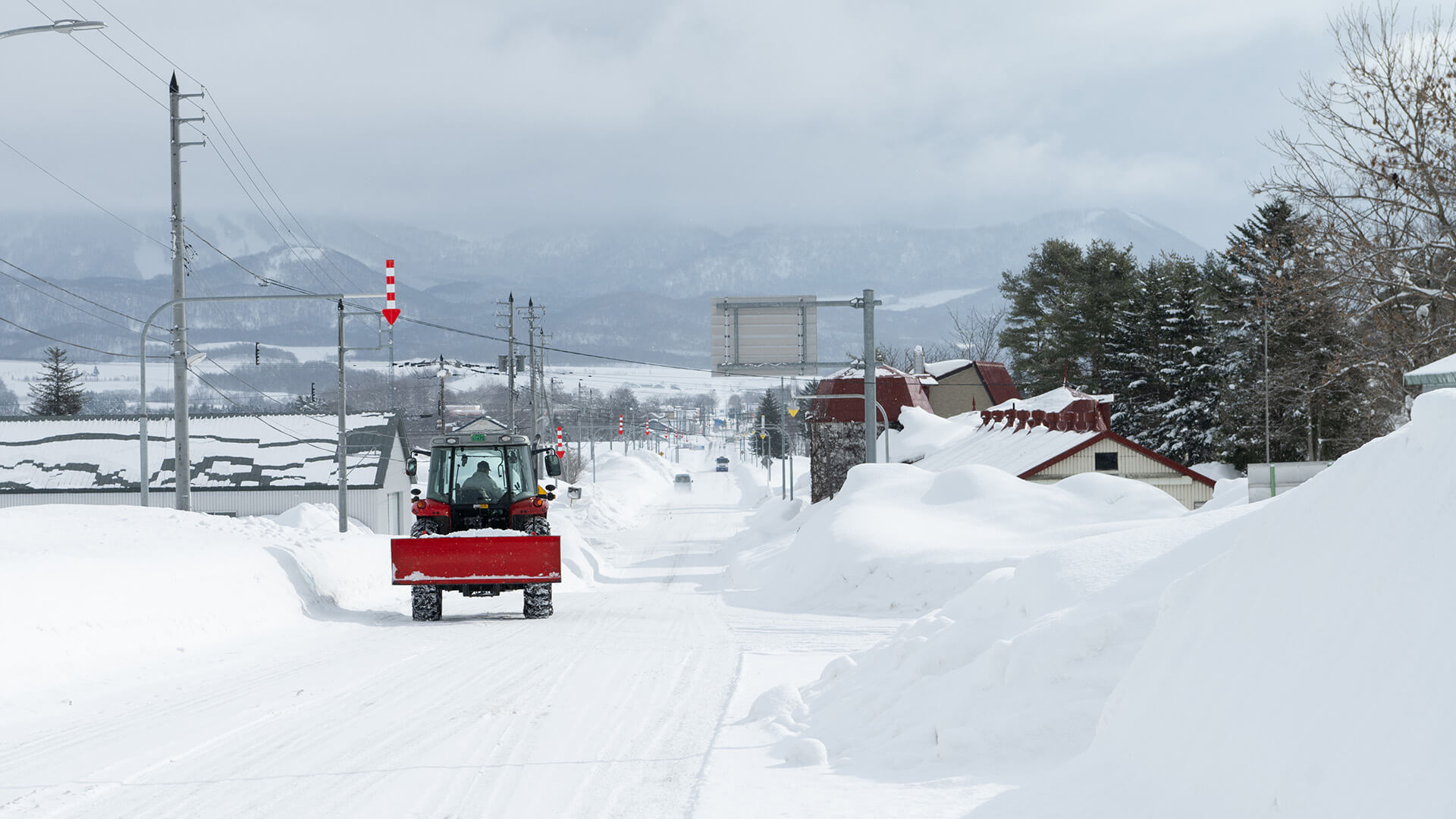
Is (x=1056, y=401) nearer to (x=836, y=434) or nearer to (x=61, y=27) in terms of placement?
(x=836, y=434)

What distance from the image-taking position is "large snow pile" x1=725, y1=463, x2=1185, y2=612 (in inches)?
813

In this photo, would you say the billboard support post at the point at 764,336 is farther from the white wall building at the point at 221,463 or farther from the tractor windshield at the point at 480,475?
the white wall building at the point at 221,463

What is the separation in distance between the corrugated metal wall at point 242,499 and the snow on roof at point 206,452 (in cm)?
33

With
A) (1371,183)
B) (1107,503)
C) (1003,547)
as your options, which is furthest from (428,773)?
(1371,183)

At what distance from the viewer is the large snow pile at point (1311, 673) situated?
388 cm

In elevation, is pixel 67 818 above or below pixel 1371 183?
below

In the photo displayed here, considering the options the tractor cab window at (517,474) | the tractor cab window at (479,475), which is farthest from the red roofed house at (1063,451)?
the tractor cab window at (479,475)

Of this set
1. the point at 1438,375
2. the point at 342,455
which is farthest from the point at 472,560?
the point at 342,455

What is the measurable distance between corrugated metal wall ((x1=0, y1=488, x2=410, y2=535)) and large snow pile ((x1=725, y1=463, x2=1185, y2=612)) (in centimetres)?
2342

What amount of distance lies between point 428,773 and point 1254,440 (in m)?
51.1

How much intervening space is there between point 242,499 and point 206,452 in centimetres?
370

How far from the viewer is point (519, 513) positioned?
20.5 m

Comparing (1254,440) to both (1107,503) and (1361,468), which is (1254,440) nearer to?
(1107,503)

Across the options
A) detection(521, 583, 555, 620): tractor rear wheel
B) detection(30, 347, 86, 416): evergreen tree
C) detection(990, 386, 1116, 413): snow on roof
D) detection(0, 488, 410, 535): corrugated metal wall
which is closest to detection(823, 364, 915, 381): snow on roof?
detection(990, 386, 1116, 413): snow on roof
